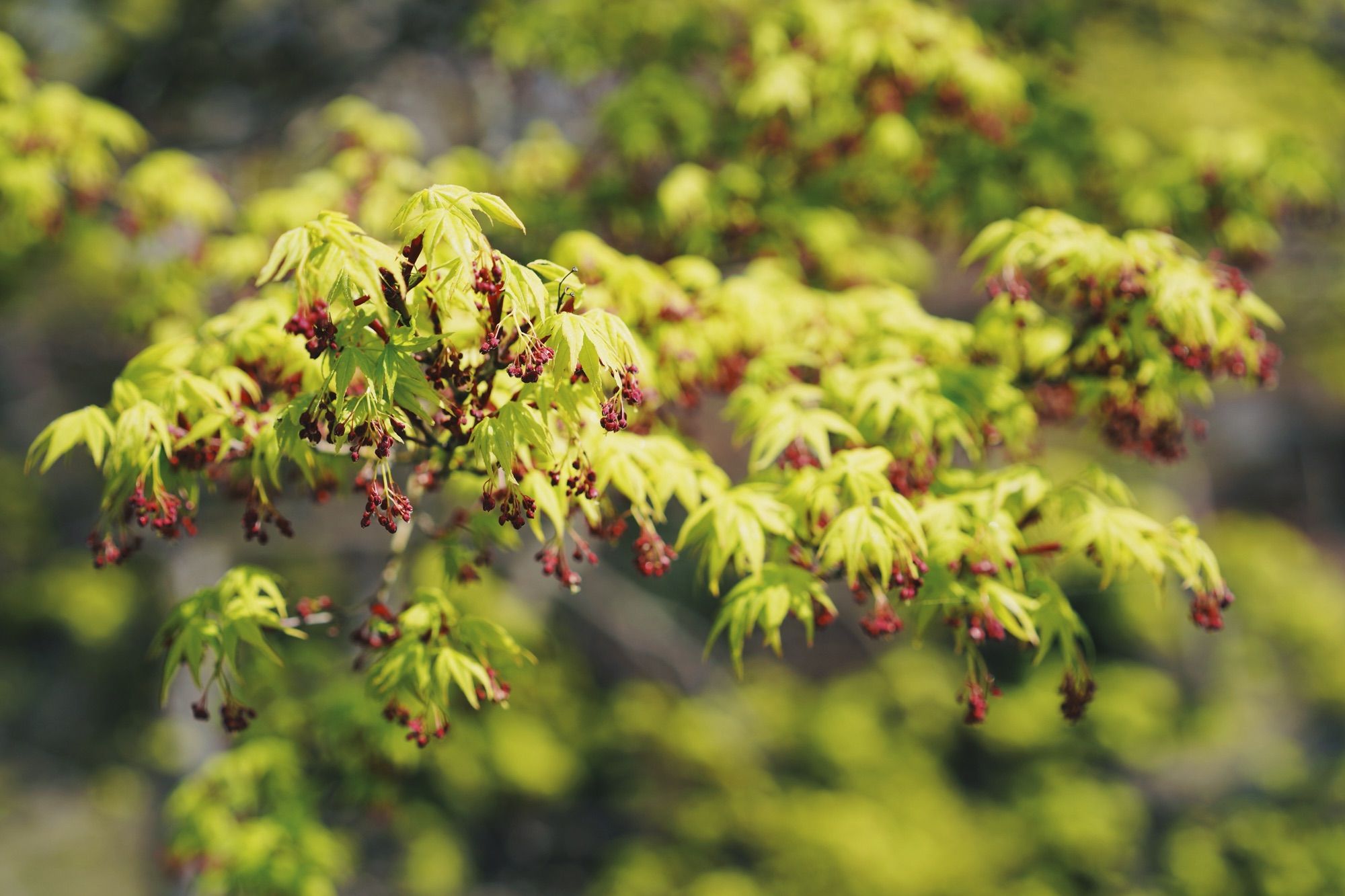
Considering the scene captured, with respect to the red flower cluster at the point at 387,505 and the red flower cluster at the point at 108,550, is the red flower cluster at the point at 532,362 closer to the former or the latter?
the red flower cluster at the point at 387,505

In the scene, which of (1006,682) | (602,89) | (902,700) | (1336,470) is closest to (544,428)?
(602,89)

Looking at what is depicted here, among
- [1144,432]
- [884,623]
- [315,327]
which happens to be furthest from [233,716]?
[1144,432]

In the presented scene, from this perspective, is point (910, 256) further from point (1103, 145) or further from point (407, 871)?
point (407, 871)

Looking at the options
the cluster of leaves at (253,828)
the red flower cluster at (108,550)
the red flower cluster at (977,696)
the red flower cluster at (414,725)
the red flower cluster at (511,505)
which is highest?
the red flower cluster at (511,505)

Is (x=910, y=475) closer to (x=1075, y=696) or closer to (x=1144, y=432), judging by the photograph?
(x=1075, y=696)

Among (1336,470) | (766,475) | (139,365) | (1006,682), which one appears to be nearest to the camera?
(139,365)

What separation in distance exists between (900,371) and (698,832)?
22.5 feet

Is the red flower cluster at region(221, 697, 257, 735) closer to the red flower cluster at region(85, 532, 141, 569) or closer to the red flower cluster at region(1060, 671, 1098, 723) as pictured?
the red flower cluster at region(85, 532, 141, 569)

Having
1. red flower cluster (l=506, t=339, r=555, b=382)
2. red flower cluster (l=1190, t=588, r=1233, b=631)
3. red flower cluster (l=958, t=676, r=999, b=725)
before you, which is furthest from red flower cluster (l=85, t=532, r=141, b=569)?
red flower cluster (l=1190, t=588, r=1233, b=631)

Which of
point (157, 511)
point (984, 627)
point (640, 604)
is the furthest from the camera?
point (640, 604)

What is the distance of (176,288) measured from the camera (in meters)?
5.57

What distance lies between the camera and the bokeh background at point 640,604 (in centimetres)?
557

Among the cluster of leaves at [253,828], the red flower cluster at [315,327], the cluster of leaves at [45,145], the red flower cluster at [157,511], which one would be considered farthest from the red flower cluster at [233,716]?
the cluster of leaves at [45,145]

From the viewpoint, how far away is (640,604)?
10.6 m
